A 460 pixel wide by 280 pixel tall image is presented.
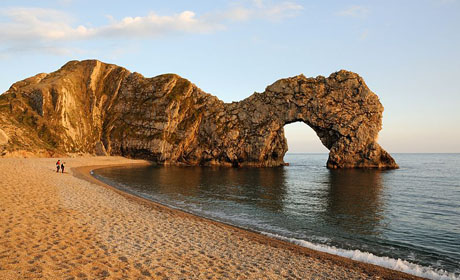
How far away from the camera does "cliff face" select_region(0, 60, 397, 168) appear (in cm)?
8431

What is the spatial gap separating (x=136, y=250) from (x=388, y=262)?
13304 mm

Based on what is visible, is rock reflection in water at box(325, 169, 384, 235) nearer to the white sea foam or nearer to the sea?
the sea

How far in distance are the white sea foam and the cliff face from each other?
2874 inches

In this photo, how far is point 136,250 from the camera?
12789 mm

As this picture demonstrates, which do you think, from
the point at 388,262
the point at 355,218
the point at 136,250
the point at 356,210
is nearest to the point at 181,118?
the point at 356,210

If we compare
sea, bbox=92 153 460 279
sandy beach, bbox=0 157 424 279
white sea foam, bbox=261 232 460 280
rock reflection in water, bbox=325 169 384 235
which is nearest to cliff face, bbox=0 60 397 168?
sea, bbox=92 153 460 279

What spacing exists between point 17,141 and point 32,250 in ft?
270

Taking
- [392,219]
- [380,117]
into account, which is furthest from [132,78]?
[392,219]

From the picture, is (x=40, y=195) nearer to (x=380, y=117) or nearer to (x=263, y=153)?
(x=263, y=153)

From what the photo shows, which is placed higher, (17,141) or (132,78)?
(132,78)

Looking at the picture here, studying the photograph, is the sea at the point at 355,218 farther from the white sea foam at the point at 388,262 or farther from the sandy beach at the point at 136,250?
the sandy beach at the point at 136,250

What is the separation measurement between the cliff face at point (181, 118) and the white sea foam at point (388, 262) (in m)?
73.0

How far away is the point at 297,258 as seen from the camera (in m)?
14.5

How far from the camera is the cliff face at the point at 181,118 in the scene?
277 ft
